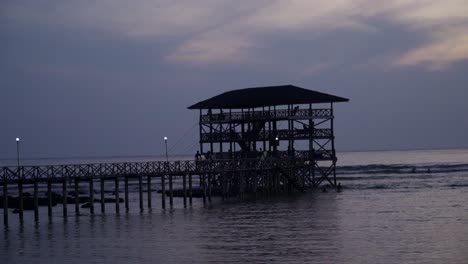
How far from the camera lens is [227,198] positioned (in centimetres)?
5553

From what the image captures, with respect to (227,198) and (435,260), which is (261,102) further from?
(435,260)

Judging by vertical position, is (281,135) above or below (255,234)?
above

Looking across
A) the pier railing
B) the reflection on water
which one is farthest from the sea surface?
the pier railing

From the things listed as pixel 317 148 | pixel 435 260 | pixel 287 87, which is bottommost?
pixel 435 260

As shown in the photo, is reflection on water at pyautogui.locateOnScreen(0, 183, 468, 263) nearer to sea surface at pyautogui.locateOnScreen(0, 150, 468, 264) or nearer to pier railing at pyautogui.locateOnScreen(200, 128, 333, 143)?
sea surface at pyautogui.locateOnScreen(0, 150, 468, 264)

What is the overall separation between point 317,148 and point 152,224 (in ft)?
87.3

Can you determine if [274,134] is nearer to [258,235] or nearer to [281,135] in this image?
[281,135]

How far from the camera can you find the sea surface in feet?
91.6

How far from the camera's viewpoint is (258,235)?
3378cm

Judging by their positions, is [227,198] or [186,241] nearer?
[186,241]

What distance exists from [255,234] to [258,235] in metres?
0.42

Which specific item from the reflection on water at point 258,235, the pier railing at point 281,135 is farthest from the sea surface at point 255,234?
the pier railing at point 281,135

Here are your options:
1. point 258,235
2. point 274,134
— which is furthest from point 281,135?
point 258,235

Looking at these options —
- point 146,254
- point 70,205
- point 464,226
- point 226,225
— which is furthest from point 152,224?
point 70,205
